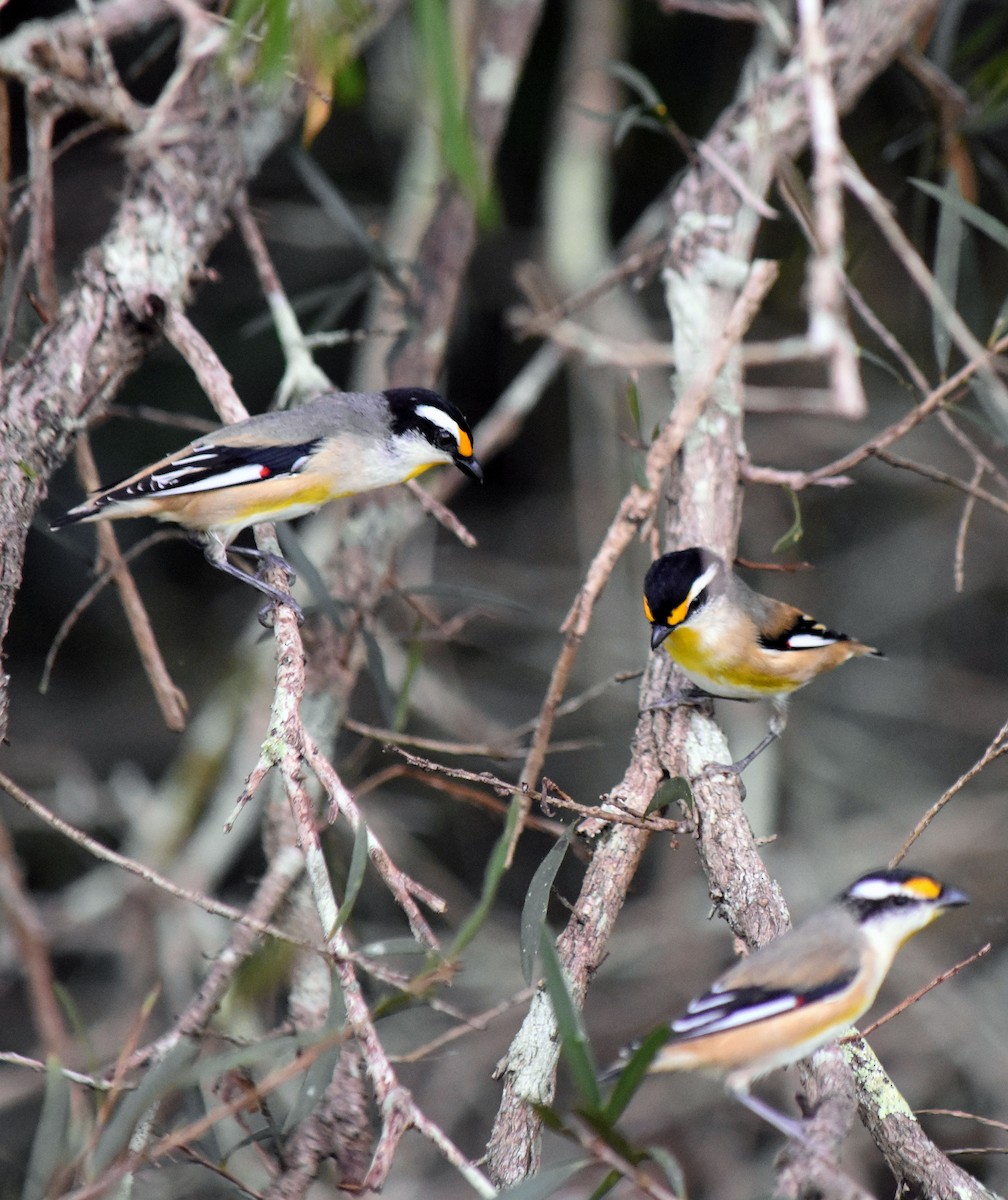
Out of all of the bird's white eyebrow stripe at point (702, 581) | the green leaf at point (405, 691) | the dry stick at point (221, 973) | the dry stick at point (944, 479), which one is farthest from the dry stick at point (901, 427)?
the dry stick at point (221, 973)

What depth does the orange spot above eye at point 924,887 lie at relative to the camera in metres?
2.56

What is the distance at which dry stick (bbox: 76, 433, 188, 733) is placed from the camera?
3.18 meters

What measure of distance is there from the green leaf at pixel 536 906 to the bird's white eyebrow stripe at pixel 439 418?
1596 mm

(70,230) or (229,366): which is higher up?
(70,230)

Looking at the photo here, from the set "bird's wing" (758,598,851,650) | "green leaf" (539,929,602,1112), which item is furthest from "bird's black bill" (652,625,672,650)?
"green leaf" (539,929,602,1112)

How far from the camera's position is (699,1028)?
2232 millimetres

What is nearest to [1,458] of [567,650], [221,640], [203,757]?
[567,650]

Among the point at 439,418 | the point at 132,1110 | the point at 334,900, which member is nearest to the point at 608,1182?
the point at 334,900

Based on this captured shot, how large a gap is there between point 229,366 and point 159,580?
1234mm

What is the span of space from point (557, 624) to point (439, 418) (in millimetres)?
2409

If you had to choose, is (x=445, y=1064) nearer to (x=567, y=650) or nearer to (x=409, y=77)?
(x=567, y=650)

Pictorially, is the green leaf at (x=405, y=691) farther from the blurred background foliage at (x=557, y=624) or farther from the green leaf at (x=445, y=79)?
the green leaf at (x=445, y=79)

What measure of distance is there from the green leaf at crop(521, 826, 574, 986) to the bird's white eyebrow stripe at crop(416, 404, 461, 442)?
1.60 metres

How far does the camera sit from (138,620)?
3.35 metres
